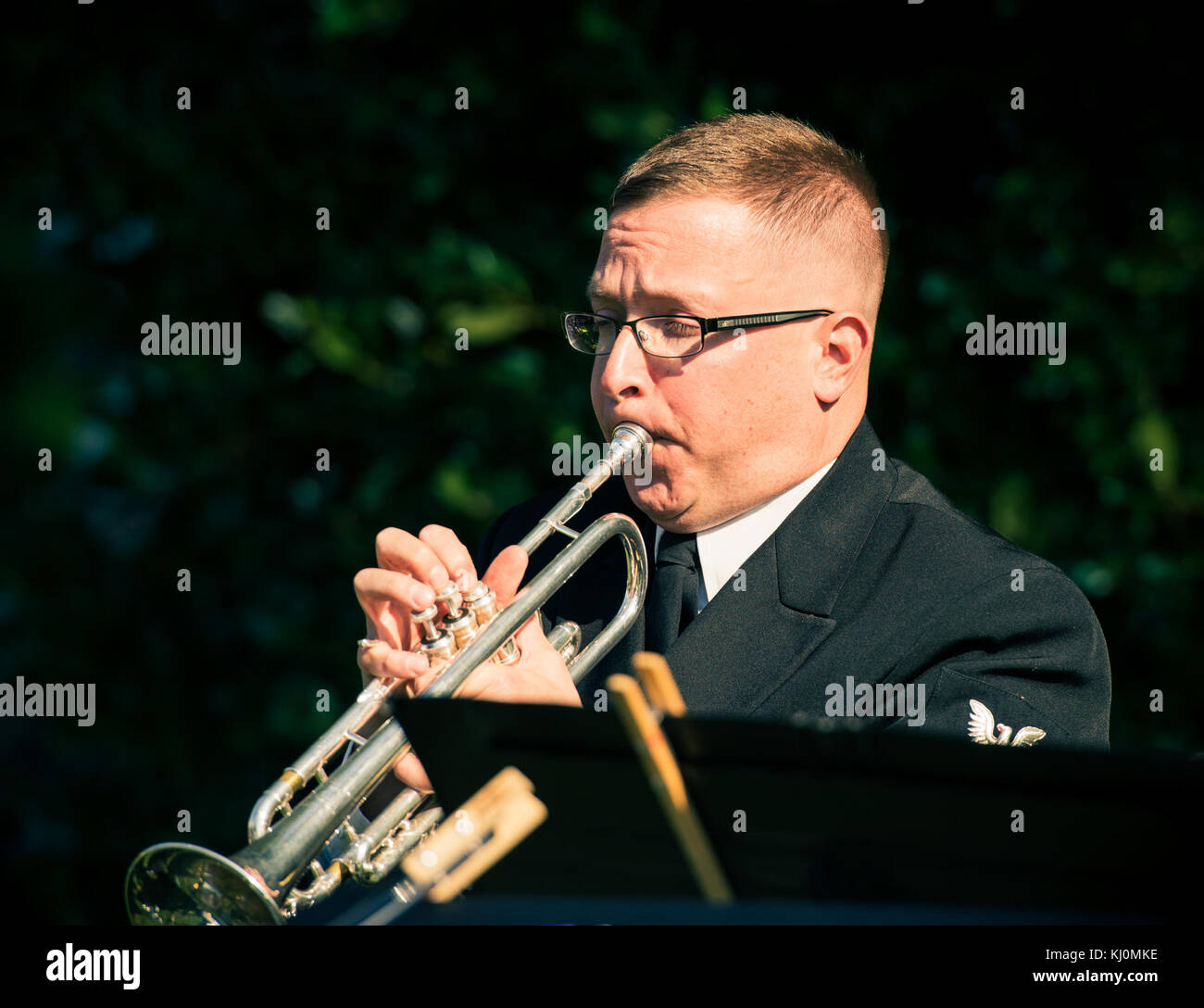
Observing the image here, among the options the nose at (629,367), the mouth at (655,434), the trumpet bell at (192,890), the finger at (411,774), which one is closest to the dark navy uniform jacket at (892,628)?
the mouth at (655,434)

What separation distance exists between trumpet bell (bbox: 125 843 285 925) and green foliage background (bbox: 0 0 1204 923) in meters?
2.26

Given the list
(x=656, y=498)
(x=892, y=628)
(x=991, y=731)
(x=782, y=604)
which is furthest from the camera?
(x=656, y=498)

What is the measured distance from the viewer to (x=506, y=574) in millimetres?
2365

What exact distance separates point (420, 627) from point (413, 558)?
0.12m

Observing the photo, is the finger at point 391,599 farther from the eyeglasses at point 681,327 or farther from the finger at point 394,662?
the eyeglasses at point 681,327

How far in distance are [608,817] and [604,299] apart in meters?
1.36

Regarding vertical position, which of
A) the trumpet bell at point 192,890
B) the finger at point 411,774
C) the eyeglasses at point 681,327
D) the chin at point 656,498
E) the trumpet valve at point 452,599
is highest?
the eyeglasses at point 681,327

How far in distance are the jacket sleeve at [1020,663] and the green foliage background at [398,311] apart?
1273 millimetres

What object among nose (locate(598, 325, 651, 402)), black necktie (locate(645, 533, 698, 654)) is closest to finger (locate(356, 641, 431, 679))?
black necktie (locate(645, 533, 698, 654))

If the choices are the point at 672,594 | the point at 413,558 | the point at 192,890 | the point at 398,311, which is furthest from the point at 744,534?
the point at 398,311

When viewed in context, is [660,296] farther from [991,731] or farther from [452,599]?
[991,731]

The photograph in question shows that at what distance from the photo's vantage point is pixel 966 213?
402 cm

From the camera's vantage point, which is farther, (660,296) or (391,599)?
(660,296)

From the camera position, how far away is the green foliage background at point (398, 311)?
3811 mm
